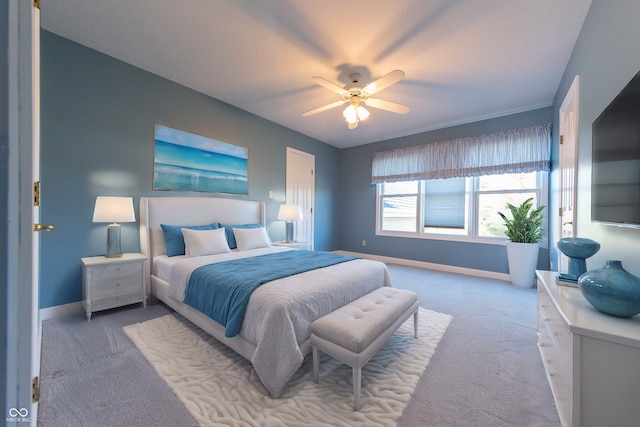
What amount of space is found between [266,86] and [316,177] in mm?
2525

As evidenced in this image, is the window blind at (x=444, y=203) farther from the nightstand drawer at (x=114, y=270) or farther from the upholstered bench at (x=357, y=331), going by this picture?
the nightstand drawer at (x=114, y=270)

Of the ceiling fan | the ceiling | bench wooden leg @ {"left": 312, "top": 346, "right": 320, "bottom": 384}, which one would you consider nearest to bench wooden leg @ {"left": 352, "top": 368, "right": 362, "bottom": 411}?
bench wooden leg @ {"left": 312, "top": 346, "right": 320, "bottom": 384}

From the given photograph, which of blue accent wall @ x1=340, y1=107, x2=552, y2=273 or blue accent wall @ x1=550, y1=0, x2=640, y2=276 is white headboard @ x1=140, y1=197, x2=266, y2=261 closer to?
blue accent wall @ x1=340, y1=107, x2=552, y2=273

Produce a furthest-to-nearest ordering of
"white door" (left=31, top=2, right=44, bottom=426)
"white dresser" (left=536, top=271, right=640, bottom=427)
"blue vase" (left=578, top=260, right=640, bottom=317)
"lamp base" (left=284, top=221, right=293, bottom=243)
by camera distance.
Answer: "lamp base" (left=284, top=221, right=293, bottom=243)
"blue vase" (left=578, top=260, right=640, bottom=317)
"white dresser" (left=536, top=271, right=640, bottom=427)
"white door" (left=31, top=2, right=44, bottom=426)

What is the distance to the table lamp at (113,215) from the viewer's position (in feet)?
7.90

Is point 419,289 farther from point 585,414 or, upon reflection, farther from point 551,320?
point 585,414

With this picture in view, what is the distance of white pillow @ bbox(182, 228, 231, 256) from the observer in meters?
2.88

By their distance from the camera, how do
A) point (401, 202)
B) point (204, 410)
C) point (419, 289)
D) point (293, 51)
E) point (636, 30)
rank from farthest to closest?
1. point (401, 202)
2. point (419, 289)
3. point (293, 51)
4. point (204, 410)
5. point (636, 30)

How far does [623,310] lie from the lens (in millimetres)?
1109

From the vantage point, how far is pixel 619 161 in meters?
1.23

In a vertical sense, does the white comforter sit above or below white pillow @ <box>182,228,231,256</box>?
below

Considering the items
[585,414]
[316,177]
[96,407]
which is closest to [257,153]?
[316,177]

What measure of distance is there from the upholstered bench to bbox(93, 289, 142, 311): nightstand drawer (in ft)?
7.20

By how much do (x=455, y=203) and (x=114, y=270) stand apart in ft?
16.7
